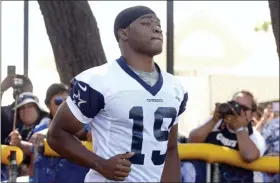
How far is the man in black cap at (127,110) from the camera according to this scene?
3545 mm

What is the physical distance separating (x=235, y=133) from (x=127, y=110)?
10.1ft

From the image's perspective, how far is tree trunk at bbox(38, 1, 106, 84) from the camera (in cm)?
751

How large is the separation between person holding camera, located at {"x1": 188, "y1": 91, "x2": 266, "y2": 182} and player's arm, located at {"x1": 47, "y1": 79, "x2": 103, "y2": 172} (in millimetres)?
2905

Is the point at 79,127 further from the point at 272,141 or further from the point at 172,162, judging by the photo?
the point at 272,141

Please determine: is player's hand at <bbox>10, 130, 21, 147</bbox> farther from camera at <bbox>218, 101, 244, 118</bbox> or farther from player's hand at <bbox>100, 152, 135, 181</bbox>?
player's hand at <bbox>100, 152, 135, 181</bbox>

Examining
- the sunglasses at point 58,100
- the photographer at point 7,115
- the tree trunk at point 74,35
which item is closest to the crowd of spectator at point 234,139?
the sunglasses at point 58,100

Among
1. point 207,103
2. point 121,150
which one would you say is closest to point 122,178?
point 121,150

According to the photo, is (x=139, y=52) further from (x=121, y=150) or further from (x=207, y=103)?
(x=207, y=103)

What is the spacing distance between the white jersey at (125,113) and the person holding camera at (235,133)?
2.73m

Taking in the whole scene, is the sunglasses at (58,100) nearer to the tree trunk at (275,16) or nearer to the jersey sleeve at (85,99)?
the tree trunk at (275,16)

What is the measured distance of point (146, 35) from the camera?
3.66m

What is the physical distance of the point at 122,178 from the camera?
344 centimetres

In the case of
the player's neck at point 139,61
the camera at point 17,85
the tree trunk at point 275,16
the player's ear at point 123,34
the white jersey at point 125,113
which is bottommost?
the white jersey at point 125,113

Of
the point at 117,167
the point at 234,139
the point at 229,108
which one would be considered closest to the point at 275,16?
the point at 229,108
